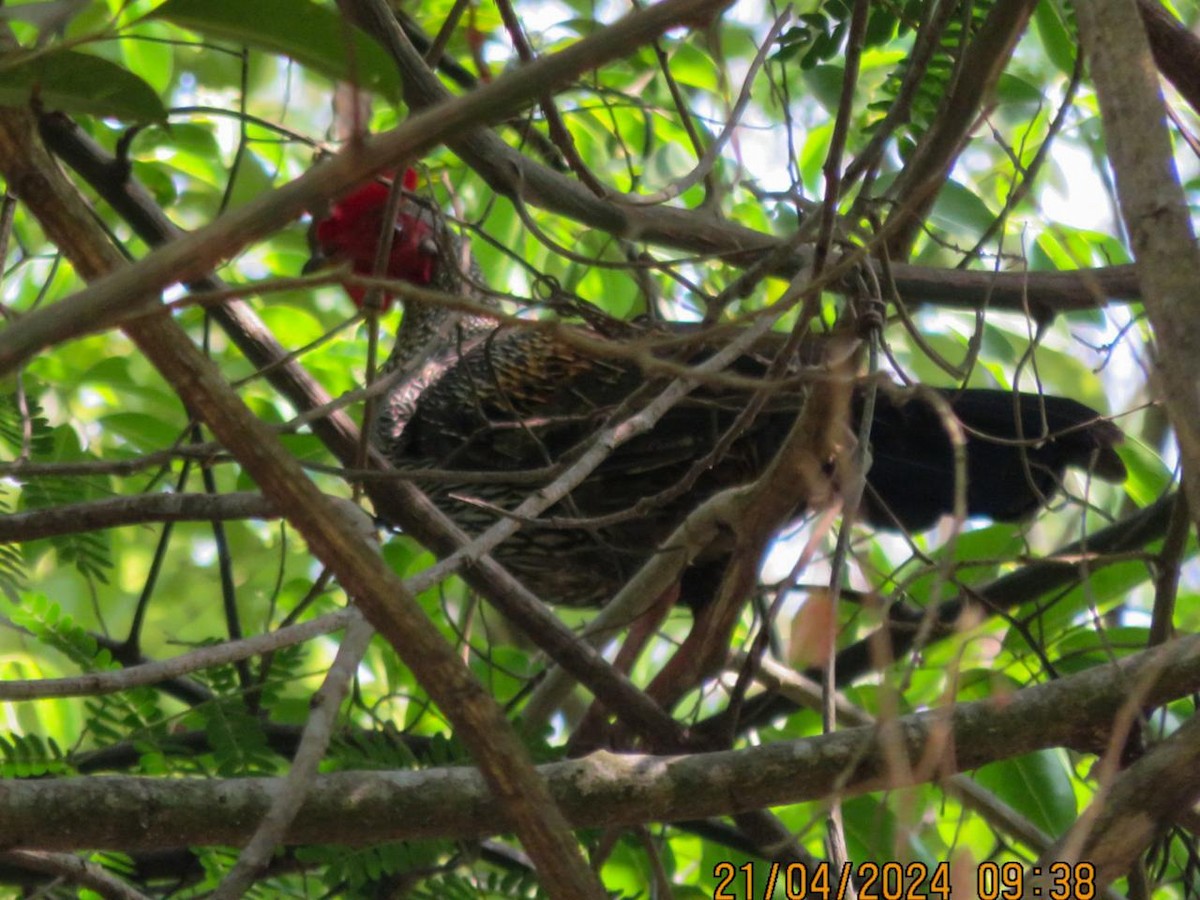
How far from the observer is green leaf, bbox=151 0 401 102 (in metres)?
0.99

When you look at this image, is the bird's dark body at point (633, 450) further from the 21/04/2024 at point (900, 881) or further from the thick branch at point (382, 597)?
the thick branch at point (382, 597)

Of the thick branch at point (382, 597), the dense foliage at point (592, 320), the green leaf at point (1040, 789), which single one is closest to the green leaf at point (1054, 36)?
the dense foliage at point (592, 320)

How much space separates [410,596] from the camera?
0.89m

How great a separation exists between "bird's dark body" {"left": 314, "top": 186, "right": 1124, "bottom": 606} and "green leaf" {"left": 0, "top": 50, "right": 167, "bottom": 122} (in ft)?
2.49

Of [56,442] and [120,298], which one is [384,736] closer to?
[56,442]

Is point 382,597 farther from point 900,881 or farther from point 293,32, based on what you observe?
point 900,881

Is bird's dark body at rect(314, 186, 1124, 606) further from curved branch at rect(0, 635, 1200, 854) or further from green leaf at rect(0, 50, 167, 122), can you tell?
green leaf at rect(0, 50, 167, 122)

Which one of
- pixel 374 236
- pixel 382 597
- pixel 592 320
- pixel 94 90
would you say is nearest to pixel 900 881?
pixel 382 597

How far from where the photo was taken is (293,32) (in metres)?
1.03

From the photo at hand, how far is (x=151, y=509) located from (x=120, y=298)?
710 mm

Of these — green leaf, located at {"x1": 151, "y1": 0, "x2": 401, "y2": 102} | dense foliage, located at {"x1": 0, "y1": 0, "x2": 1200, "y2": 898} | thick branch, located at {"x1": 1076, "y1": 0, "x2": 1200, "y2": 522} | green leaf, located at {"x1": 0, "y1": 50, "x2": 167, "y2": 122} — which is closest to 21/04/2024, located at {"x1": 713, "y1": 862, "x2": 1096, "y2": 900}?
dense foliage, located at {"x1": 0, "y1": 0, "x2": 1200, "y2": 898}

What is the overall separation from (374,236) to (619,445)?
132cm

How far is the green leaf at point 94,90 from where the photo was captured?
3.51 ft

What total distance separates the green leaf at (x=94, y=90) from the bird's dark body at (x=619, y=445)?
0.76 m
